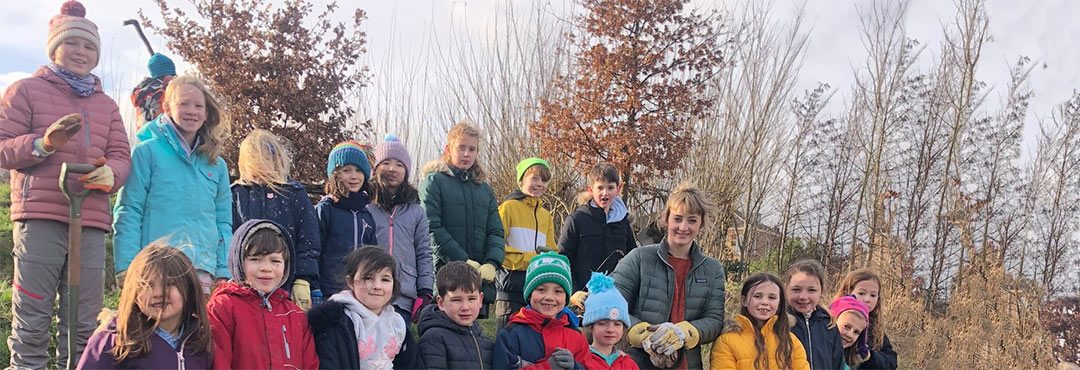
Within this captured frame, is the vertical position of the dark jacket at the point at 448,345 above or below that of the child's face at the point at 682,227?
below

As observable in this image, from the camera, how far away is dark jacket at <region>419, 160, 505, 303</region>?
4.80 m

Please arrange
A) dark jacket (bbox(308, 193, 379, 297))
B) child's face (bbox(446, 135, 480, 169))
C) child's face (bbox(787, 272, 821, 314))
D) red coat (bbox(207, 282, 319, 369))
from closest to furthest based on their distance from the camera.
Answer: red coat (bbox(207, 282, 319, 369)), dark jacket (bbox(308, 193, 379, 297)), child's face (bbox(787, 272, 821, 314)), child's face (bbox(446, 135, 480, 169))

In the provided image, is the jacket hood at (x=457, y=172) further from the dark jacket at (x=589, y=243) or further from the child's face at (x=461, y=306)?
the child's face at (x=461, y=306)

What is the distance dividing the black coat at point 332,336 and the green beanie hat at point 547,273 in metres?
1.00

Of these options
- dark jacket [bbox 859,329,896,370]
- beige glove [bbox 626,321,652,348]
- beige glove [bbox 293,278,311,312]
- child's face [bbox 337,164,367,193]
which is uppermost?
child's face [bbox 337,164,367,193]

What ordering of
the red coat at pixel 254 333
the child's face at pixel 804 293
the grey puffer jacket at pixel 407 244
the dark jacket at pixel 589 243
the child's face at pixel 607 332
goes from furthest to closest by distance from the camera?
the dark jacket at pixel 589 243 → the child's face at pixel 804 293 → the grey puffer jacket at pixel 407 244 → the child's face at pixel 607 332 → the red coat at pixel 254 333

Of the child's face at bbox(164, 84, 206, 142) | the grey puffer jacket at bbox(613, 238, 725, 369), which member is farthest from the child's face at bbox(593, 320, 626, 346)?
the child's face at bbox(164, 84, 206, 142)

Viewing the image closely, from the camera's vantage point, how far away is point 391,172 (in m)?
4.44

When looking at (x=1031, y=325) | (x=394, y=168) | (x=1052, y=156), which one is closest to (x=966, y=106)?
(x=1052, y=156)

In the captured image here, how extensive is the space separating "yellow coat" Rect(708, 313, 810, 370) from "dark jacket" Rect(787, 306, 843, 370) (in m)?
0.20

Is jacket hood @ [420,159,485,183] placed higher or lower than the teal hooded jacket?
higher

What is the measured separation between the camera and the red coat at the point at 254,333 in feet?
9.72

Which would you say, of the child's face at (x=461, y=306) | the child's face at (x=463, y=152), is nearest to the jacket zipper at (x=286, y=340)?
the child's face at (x=461, y=306)

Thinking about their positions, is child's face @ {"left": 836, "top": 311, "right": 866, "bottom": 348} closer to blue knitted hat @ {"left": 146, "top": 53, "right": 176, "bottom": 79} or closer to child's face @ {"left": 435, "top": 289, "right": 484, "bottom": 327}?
child's face @ {"left": 435, "top": 289, "right": 484, "bottom": 327}
